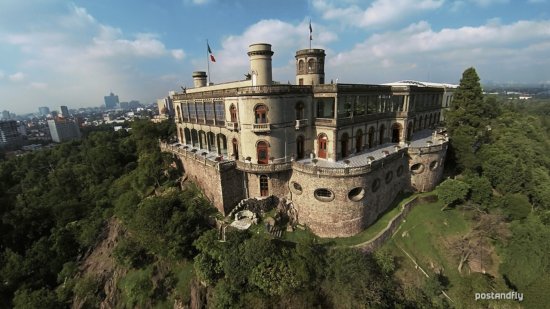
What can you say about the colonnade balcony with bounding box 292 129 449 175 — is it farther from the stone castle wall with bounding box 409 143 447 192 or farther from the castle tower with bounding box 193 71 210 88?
the castle tower with bounding box 193 71 210 88

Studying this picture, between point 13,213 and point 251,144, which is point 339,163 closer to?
point 251,144

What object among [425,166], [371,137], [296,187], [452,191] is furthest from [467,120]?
[296,187]

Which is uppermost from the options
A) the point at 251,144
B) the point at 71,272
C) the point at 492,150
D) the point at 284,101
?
the point at 284,101

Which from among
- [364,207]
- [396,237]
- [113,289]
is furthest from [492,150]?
[113,289]

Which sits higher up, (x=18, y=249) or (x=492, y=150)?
(x=492, y=150)

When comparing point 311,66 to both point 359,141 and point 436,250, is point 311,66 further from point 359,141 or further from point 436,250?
point 436,250

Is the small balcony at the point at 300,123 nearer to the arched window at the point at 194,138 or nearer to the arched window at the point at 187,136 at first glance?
the arched window at the point at 194,138

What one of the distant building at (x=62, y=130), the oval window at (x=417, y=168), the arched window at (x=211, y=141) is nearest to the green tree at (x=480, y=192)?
the oval window at (x=417, y=168)
